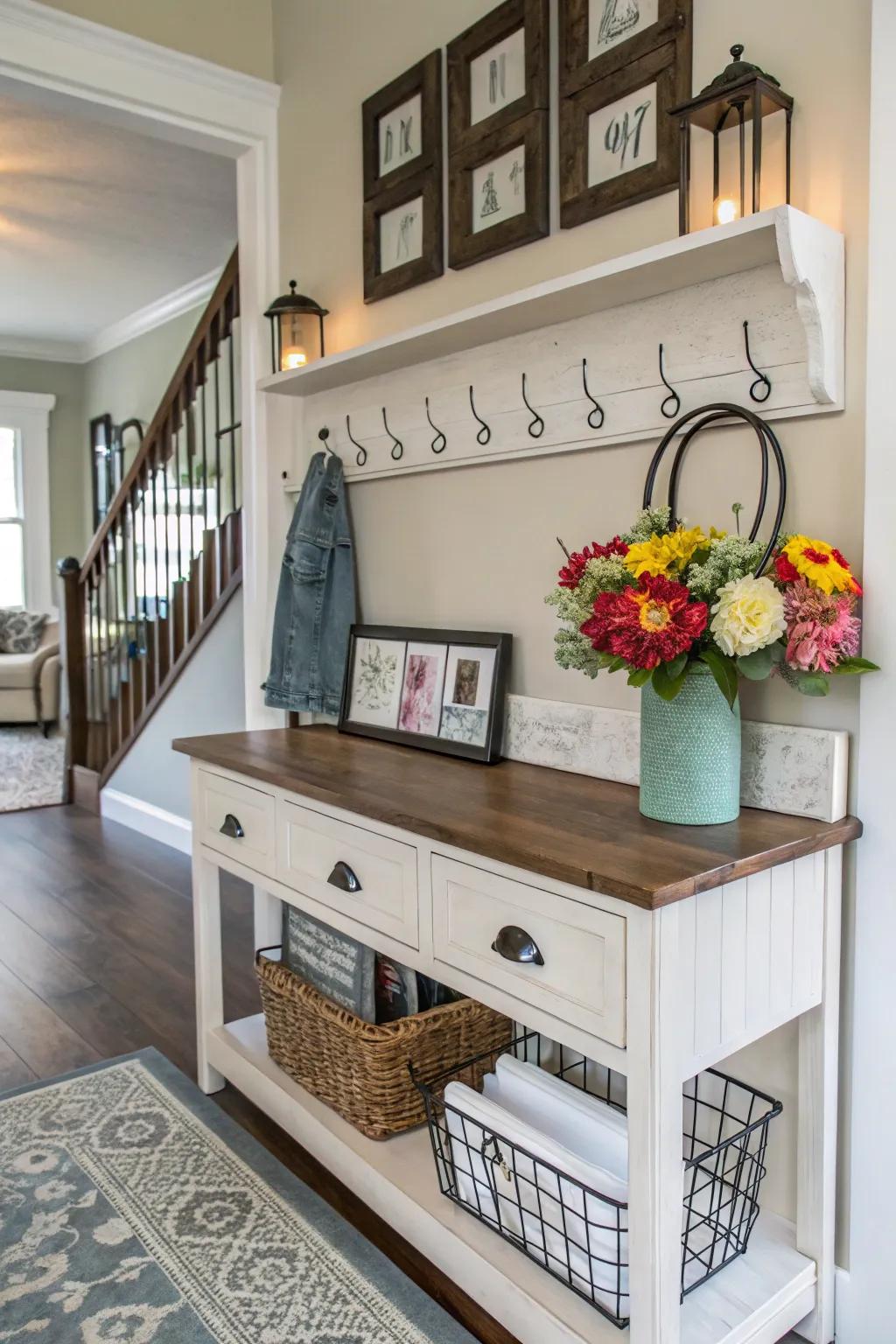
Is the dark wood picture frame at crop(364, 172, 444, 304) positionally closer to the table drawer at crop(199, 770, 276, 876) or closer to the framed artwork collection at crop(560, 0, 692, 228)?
the framed artwork collection at crop(560, 0, 692, 228)

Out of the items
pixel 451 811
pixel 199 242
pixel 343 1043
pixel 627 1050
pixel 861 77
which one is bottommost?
pixel 343 1043

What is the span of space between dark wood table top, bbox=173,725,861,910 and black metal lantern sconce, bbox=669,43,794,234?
0.84 m

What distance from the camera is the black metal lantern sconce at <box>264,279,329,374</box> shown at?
2408 mm

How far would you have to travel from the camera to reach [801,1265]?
1498mm

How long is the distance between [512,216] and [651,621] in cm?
100

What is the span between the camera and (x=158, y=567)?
4668mm

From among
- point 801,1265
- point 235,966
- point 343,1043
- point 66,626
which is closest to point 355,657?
point 343,1043

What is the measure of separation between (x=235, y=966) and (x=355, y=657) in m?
1.18

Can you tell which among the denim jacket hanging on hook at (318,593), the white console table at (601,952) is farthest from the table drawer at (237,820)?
the denim jacket hanging on hook at (318,593)

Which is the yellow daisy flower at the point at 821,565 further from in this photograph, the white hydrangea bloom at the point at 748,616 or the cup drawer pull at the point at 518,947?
the cup drawer pull at the point at 518,947

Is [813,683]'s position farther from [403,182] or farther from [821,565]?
[403,182]

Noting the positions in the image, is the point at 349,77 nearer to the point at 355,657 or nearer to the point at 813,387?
the point at 355,657

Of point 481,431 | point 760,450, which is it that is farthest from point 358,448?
point 760,450

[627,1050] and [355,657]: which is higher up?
[355,657]
